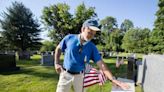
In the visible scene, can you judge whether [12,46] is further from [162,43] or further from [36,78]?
[36,78]

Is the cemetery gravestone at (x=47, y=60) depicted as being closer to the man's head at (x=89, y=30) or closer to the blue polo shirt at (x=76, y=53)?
the blue polo shirt at (x=76, y=53)

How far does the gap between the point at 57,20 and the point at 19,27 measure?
9.74 metres

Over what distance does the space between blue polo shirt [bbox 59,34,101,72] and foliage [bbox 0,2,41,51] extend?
111 ft

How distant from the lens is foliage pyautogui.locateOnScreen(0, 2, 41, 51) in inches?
1446

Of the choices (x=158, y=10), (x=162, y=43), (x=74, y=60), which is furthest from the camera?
(x=158, y=10)

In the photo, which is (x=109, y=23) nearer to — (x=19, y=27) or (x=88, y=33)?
(x=19, y=27)

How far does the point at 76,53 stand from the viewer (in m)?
3.83

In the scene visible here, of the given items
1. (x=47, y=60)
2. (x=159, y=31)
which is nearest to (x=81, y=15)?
(x=159, y=31)

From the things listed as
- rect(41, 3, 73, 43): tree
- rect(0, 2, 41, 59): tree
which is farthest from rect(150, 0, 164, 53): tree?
rect(0, 2, 41, 59): tree

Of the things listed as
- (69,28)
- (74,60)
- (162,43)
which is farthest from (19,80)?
(69,28)

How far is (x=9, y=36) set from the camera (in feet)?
121

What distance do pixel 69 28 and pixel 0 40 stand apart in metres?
11.8

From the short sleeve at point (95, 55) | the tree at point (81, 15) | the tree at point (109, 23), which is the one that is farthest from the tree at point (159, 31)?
the tree at point (109, 23)

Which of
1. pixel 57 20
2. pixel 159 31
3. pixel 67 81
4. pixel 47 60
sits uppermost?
pixel 57 20
